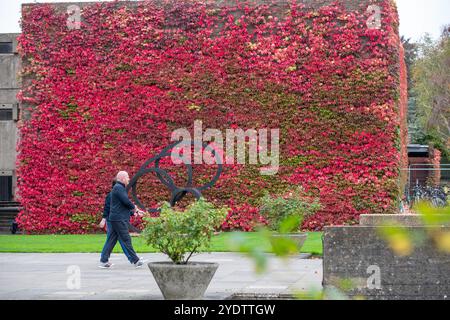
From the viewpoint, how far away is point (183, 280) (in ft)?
33.4

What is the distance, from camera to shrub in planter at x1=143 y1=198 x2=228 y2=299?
10.2m

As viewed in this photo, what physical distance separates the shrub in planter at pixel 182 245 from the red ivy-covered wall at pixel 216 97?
13511 millimetres

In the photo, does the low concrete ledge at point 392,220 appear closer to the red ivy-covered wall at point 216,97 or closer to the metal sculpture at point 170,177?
the metal sculpture at point 170,177

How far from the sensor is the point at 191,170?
23.4 meters

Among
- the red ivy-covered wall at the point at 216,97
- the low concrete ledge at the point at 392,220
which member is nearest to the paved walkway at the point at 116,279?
the low concrete ledge at the point at 392,220

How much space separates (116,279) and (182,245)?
2.94 metres

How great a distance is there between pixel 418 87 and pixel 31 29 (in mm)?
41757

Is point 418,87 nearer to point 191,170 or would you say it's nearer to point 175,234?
point 191,170

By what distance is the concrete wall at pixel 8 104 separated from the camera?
105ft

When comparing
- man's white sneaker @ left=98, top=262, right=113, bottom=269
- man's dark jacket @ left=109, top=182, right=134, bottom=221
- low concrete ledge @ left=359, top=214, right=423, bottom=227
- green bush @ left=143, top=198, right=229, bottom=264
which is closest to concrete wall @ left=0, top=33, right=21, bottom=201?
man's dark jacket @ left=109, top=182, right=134, bottom=221

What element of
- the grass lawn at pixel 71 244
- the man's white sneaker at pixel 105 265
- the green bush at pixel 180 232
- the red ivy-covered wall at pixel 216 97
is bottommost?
the grass lawn at pixel 71 244

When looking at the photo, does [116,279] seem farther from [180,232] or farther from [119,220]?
[180,232]

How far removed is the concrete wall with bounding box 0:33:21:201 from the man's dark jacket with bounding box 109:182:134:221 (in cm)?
1788
